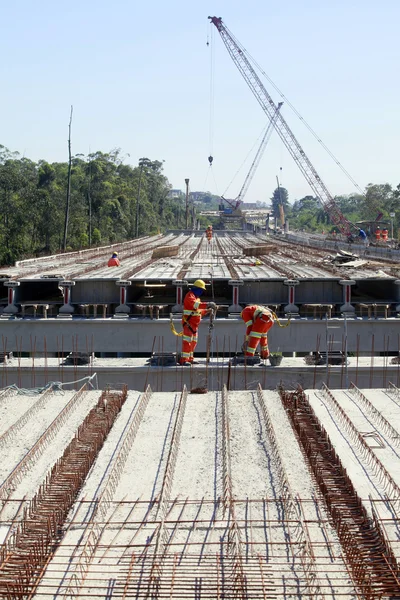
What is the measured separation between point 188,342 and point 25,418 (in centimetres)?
685

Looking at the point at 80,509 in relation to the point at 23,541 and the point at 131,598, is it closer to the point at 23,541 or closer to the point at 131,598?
the point at 23,541

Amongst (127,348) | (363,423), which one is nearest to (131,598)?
(363,423)

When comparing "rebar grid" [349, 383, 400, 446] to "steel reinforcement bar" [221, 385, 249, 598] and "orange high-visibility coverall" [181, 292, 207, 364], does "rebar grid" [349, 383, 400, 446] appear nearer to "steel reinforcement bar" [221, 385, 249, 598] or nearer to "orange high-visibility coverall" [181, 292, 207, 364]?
"steel reinforcement bar" [221, 385, 249, 598]

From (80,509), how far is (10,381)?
10.5 meters

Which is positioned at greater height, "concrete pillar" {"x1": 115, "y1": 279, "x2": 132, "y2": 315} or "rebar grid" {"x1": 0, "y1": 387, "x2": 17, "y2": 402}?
"concrete pillar" {"x1": 115, "y1": 279, "x2": 132, "y2": 315}

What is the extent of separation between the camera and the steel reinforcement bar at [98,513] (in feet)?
22.3

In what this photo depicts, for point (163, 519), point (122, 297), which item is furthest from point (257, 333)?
point (163, 519)

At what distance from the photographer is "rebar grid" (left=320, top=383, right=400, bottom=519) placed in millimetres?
8870

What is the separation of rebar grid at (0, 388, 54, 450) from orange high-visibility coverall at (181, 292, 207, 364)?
4.89m

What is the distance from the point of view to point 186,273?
92.1ft

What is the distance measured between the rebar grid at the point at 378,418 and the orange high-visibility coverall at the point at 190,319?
5.09m

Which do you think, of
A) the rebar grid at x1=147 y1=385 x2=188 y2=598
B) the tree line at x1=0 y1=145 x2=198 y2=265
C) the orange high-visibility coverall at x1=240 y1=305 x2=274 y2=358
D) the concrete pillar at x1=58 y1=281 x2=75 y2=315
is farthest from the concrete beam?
the tree line at x1=0 y1=145 x2=198 y2=265

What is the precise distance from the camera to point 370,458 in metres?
10.1

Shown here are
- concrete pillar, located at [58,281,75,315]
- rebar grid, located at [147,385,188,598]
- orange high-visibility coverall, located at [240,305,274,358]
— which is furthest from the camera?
concrete pillar, located at [58,281,75,315]
